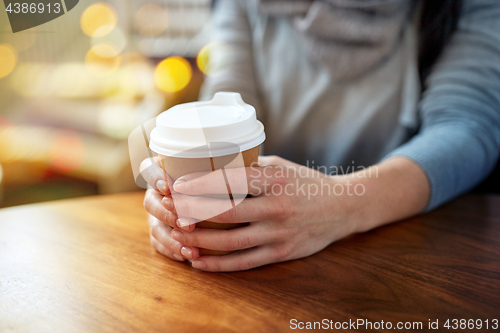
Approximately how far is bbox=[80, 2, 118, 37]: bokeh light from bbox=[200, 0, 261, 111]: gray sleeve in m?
1.89

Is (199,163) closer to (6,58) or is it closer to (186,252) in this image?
(186,252)

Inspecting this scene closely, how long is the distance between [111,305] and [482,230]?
1.82ft

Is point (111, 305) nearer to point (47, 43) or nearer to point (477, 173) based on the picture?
point (477, 173)

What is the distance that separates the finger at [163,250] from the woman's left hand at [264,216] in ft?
0.09

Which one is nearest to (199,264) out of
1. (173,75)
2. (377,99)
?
(377,99)

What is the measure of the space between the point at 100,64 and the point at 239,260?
2.44 metres

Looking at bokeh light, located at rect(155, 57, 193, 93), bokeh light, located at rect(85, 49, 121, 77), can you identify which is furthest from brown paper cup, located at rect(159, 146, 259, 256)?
bokeh light, located at rect(85, 49, 121, 77)

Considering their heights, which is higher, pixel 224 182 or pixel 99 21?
pixel 224 182

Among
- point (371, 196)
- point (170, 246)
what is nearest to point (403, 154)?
point (371, 196)

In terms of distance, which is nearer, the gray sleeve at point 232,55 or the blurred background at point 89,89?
the gray sleeve at point 232,55

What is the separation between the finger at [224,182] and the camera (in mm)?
395

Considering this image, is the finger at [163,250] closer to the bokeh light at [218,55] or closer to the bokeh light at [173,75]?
the bokeh light at [218,55]

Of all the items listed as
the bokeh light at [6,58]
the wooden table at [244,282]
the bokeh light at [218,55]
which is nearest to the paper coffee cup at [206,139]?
the wooden table at [244,282]

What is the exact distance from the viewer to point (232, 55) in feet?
2.83
